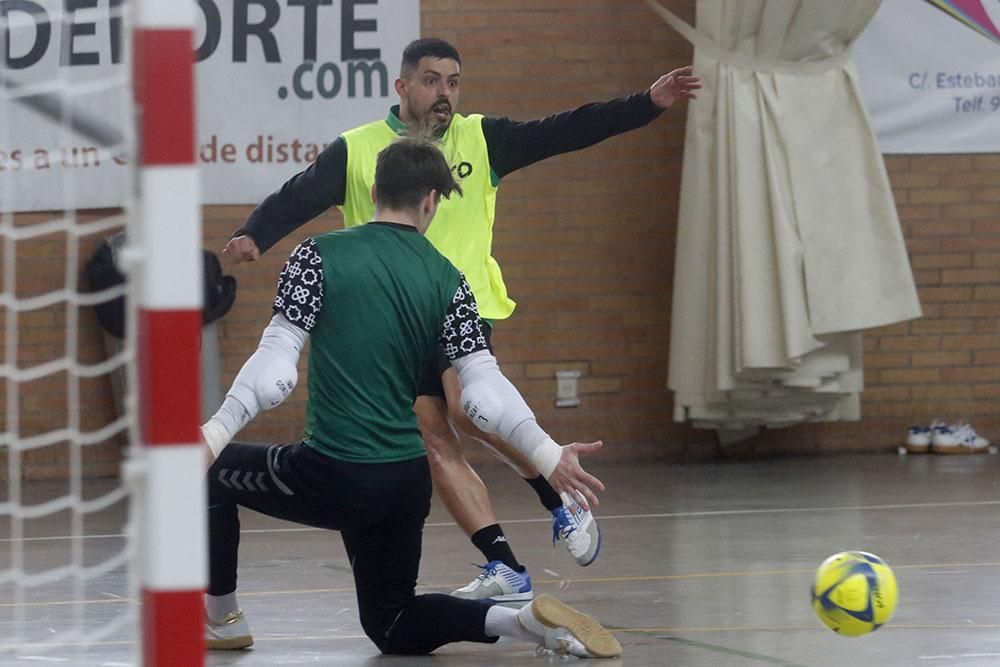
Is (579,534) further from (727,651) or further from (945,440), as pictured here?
(945,440)

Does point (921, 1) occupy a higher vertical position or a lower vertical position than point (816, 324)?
higher

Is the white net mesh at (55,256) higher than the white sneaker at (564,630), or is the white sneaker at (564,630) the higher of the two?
the white net mesh at (55,256)

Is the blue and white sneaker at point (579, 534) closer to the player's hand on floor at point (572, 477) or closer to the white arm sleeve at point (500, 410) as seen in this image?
the white arm sleeve at point (500, 410)

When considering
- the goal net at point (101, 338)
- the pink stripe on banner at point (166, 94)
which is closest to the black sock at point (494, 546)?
the goal net at point (101, 338)

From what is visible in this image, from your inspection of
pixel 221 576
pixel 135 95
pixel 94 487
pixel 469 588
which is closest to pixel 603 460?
pixel 94 487

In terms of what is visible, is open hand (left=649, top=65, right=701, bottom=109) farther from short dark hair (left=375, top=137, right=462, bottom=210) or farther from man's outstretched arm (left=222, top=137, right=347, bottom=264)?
short dark hair (left=375, top=137, right=462, bottom=210)

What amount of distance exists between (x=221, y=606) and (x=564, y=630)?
1.06m

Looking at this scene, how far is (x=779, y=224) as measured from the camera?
363 inches

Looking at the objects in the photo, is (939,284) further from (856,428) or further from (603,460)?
(603,460)

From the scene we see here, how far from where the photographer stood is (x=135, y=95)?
2.46 metres

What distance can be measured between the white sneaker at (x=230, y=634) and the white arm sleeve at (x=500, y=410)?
3.34 feet

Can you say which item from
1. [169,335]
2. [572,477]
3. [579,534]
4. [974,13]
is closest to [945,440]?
[974,13]

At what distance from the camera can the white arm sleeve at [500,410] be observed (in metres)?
4.37

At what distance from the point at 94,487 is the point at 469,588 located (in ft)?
13.4
